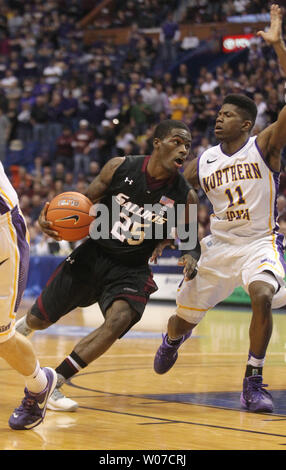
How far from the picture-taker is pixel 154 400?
5984 millimetres

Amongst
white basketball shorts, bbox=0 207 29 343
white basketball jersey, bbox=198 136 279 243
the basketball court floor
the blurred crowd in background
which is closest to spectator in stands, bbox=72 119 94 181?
the blurred crowd in background

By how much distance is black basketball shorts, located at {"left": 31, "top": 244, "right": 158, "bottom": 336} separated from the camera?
594cm

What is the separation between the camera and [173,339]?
22.0ft

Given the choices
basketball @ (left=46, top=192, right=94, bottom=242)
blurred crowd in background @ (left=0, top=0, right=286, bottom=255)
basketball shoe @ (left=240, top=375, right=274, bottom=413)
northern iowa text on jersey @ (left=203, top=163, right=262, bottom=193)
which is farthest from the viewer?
blurred crowd in background @ (left=0, top=0, right=286, bottom=255)

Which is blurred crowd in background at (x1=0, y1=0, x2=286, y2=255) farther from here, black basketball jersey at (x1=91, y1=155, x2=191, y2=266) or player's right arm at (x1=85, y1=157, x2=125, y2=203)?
player's right arm at (x1=85, y1=157, x2=125, y2=203)

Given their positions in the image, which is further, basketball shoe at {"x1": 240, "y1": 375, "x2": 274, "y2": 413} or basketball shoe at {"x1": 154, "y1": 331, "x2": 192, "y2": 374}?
basketball shoe at {"x1": 154, "y1": 331, "x2": 192, "y2": 374}

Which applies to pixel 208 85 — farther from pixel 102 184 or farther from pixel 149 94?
pixel 102 184

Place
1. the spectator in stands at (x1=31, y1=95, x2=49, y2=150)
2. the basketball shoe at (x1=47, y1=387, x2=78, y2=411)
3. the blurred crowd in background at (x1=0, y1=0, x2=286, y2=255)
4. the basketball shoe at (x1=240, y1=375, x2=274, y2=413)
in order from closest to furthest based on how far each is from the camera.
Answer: the basketball shoe at (x1=47, y1=387, x2=78, y2=411), the basketball shoe at (x1=240, y1=375, x2=274, y2=413), the blurred crowd in background at (x1=0, y1=0, x2=286, y2=255), the spectator in stands at (x1=31, y1=95, x2=49, y2=150)

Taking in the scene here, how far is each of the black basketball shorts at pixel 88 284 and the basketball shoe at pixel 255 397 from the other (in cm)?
93

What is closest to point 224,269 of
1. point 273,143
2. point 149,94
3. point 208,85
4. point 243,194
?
point 243,194

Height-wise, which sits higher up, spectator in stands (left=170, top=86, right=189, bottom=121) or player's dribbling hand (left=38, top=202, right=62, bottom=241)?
player's dribbling hand (left=38, top=202, right=62, bottom=241)

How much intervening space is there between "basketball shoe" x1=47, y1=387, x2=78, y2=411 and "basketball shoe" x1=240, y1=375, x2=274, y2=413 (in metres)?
1.19
